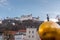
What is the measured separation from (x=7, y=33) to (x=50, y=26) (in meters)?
13.3

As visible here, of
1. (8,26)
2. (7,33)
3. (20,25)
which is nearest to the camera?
(7,33)

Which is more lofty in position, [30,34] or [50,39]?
[50,39]

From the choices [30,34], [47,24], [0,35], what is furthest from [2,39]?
[47,24]

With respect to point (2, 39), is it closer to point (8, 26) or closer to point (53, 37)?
point (8, 26)

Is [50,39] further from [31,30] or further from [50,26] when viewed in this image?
[31,30]

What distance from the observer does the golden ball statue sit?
1.55 feet

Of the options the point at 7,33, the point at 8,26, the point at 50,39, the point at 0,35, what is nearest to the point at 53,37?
the point at 50,39

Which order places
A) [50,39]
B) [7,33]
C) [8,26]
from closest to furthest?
1. [50,39]
2. [7,33]
3. [8,26]

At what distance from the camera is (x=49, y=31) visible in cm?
A: 48

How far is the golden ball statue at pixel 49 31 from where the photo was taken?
47 cm

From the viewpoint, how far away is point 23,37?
16891 mm

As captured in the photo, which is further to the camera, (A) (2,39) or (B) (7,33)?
(A) (2,39)

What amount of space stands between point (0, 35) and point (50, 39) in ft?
55.9

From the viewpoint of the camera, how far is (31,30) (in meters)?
16.8
